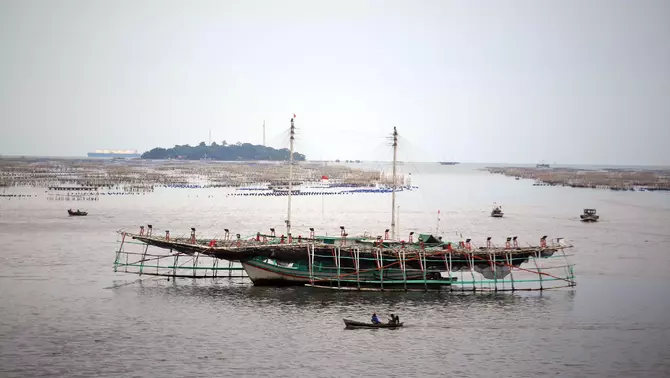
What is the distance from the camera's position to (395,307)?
3878 centimetres

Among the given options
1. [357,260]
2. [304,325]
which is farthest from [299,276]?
[304,325]

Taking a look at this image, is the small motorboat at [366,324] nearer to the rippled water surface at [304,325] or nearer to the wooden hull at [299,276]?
the rippled water surface at [304,325]

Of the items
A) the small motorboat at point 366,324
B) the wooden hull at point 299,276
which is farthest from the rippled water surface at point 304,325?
the wooden hull at point 299,276

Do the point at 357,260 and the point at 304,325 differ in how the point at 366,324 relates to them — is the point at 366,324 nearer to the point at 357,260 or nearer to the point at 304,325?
the point at 304,325

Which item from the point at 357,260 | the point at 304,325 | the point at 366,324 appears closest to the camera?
the point at 366,324

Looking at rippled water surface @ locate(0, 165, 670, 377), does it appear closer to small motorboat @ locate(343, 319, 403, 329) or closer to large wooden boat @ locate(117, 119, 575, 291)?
small motorboat @ locate(343, 319, 403, 329)

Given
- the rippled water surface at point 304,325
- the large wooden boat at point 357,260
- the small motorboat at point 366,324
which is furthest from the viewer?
the large wooden boat at point 357,260

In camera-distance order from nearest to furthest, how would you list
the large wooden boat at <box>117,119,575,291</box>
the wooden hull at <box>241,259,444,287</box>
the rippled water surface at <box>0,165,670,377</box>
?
the rippled water surface at <box>0,165,670,377</box>, the large wooden boat at <box>117,119,575,291</box>, the wooden hull at <box>241,259,444,287</box>

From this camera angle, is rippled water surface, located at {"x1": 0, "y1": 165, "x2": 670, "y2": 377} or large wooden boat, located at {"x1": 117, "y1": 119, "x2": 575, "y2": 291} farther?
large wooden boat, located at {"x1": 117, "y1": 119, "x2": 575, "y2": 291}

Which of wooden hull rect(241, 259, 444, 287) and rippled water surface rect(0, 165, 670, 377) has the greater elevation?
wooden hull rect(241, 259, 444, 287)

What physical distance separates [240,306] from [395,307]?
8.81 metres

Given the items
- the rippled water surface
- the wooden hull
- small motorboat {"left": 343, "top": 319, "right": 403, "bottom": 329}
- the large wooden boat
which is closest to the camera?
the rippled water surface

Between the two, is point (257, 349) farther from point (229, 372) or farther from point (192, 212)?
point (192, 212)

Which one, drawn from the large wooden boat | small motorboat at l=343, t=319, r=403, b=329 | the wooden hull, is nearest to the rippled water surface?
small motorboat at l=343, t=319, r=403, b=329
